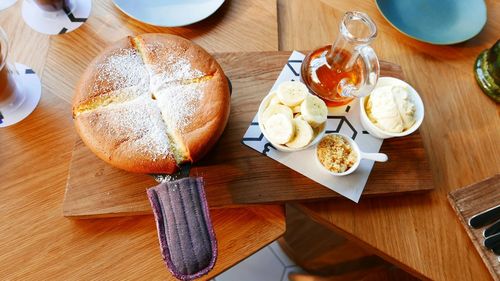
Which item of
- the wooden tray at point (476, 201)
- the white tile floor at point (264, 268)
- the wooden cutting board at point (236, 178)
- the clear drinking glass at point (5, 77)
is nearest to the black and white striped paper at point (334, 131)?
the wooden cutting board at point (236, 178)

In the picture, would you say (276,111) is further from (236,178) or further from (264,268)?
(264,268)

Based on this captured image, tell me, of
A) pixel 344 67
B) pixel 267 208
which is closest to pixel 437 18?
pixel 344 67

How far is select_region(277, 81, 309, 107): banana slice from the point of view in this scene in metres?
0.71

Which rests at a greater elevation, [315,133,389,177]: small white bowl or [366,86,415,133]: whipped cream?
[366,86,415,133]: whipped cream

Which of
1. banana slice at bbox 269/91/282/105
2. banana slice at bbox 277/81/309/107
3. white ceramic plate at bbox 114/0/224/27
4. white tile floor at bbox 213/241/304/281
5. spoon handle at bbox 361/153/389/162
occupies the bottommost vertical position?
white tile floor at bbox 213/241/304/281

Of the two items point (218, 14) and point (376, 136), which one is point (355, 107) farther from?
point (218, 14)

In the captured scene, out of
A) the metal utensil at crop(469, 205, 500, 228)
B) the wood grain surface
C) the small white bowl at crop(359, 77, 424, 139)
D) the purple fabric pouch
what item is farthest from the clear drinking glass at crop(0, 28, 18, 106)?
the metal utensil at crop(469, 205, 500, 228)

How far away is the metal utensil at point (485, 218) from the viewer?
712 millimetres

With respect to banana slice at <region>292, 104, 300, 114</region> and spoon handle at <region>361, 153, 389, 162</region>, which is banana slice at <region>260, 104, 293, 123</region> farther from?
spoon handle at <region>361, 153, 389, 162</region>

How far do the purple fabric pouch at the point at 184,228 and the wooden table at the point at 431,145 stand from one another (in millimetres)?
222

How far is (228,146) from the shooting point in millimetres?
756

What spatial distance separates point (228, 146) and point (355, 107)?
257 millimetres

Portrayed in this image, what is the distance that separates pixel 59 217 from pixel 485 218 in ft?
2.41

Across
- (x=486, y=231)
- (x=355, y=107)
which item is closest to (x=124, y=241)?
(x=355, y=107)
